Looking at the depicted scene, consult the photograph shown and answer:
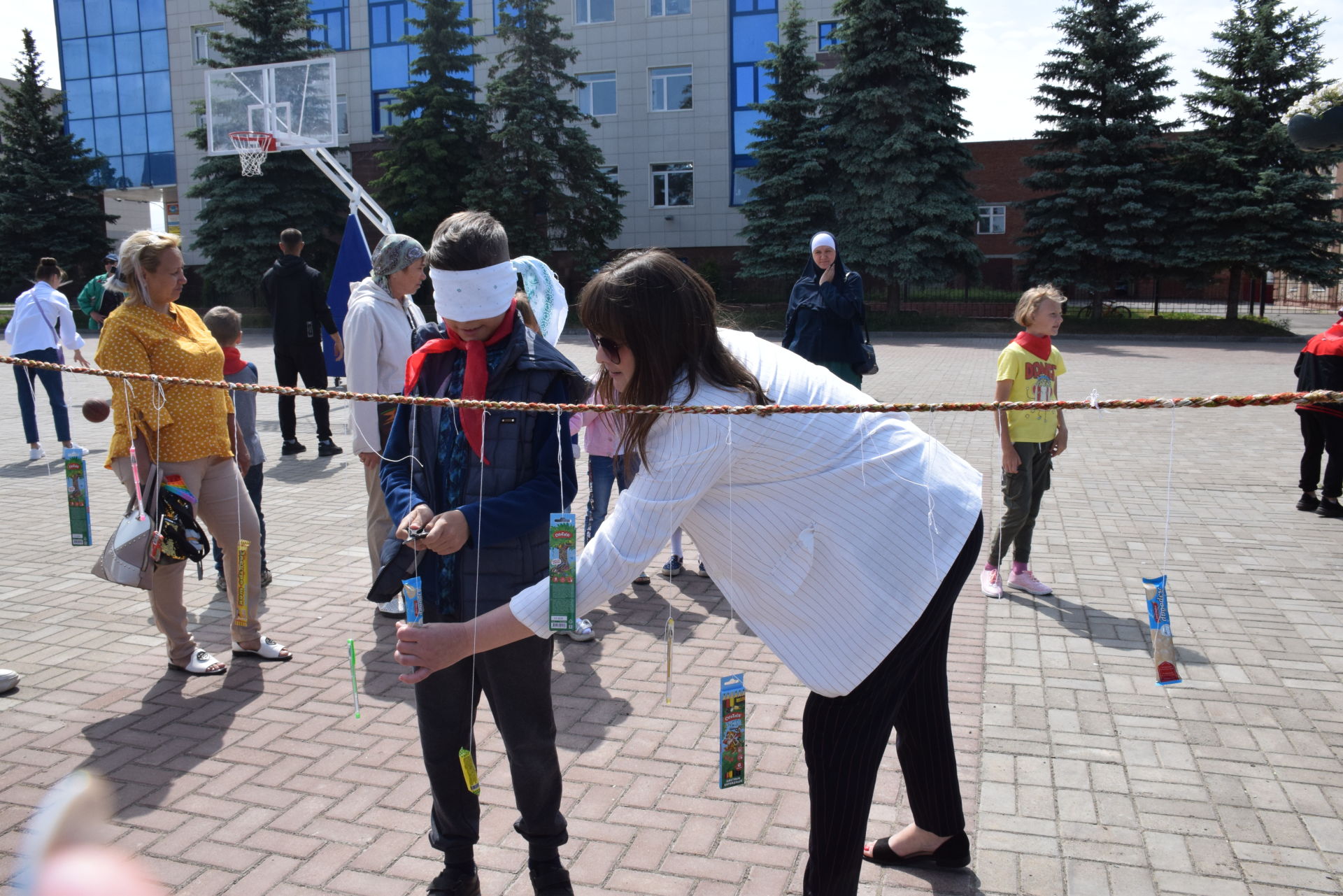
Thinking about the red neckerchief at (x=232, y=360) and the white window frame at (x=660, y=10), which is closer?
the red neckerchief at (x=232, y=360)

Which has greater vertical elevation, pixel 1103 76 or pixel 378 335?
pixel 1103 76

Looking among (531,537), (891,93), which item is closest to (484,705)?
(531,537)

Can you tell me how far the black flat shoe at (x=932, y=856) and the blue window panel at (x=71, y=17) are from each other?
51349 mm

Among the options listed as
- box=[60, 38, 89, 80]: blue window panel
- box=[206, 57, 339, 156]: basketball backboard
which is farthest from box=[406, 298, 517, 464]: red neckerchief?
box=[60, 38, 89, 80]: blue window panel

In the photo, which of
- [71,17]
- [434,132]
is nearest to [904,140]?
[434,132]

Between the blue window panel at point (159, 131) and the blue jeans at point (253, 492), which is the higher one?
the blue window panel at point (159, 131)

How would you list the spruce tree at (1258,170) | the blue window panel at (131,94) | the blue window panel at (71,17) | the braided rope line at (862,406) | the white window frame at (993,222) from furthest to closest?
the blue window panel at (71,17) < the blue window panel at (131,94) < the white window frame at (993,222) < the spruce tree at (1258,170) < the braided rope line at (862,406)

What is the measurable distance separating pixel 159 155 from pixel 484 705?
45379 mm

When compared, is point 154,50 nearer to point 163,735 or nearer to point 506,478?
point 163,735

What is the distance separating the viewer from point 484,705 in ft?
14.3

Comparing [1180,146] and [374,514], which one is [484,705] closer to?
[374,514]

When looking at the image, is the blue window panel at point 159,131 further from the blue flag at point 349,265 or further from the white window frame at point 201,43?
the blue flag at point 349,265

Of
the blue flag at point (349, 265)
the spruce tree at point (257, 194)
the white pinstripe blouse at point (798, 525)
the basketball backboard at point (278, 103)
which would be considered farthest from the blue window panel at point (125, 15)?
the white pinstripe blouse at point (798, 525)

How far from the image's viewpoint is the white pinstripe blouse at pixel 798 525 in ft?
7.28
